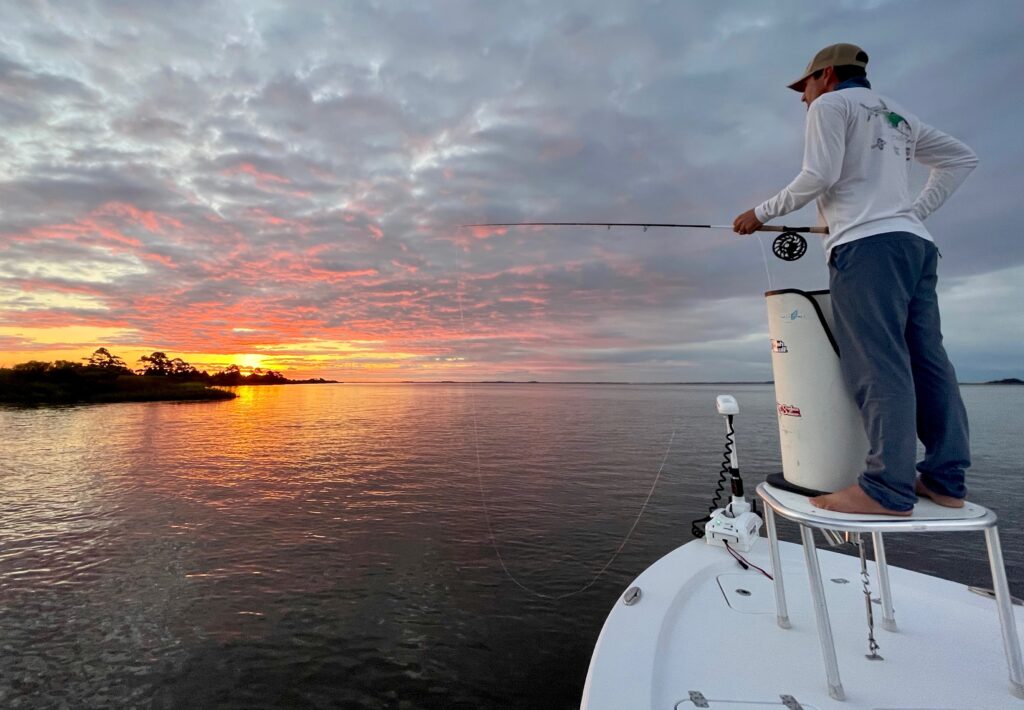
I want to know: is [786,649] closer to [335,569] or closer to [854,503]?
[854,503]

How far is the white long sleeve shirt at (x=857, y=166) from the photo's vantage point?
2.36 meters

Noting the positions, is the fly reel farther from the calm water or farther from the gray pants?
the calm water

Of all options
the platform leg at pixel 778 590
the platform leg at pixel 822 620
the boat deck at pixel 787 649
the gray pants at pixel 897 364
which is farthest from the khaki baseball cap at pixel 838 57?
the boat deck at pixel 787 649

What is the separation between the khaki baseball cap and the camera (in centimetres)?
261

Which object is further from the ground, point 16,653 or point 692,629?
point 692,629

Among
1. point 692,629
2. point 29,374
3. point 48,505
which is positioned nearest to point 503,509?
point 692,629

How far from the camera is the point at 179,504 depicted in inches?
547

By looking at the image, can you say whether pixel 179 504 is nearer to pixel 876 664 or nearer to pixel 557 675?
pixel 557 675

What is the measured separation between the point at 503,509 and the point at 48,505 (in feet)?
44.5

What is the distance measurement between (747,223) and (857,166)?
0.58m

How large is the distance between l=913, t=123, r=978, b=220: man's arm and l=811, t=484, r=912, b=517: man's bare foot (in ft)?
5.84

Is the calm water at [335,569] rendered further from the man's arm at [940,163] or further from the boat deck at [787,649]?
the man's arm at [940,163]

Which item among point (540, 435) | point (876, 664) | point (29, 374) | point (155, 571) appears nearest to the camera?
point (876, 664)

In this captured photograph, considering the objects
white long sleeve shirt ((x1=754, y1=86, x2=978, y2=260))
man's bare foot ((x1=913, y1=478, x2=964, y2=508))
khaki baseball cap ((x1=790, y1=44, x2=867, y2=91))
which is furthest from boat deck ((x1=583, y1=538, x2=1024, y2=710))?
khaki baseball cap ((x1=790, y1=44, x2=867, y2=91))
